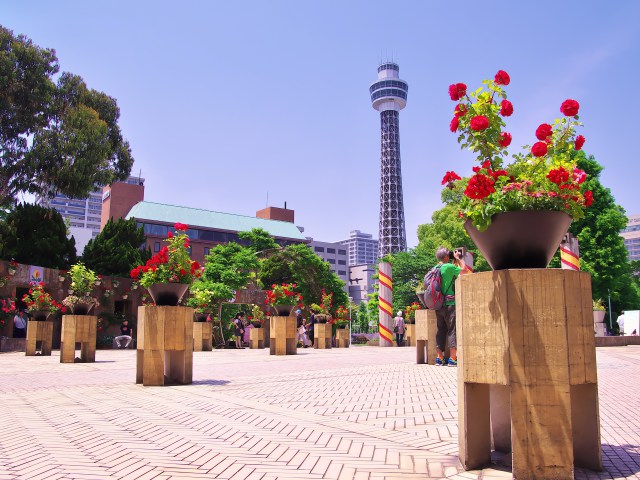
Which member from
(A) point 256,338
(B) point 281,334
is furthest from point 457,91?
(A) point 256,338

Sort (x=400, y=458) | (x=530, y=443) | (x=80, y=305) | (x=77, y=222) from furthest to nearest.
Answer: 1. (x=77, y=222)
2. (x=80, y=305)
3. (x=400, y=458)
4. (x=530, y=443)

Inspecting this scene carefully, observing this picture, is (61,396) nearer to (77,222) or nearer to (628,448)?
(628,448)

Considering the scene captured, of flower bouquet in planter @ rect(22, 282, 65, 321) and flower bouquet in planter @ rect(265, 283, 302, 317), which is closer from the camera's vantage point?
flower bouquet in planter @ rect(22, 282, 65, 321)

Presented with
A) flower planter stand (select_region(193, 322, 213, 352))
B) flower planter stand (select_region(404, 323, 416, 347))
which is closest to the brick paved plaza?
flower planter stand (select_region(193, 322, 213, 352))

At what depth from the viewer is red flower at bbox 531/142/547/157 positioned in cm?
353

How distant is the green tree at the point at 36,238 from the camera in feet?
103

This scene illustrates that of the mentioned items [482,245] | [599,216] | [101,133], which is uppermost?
[101,133]

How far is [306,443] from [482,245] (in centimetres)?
201

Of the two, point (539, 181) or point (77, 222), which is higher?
point (77, 222)

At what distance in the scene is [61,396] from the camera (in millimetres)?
6984

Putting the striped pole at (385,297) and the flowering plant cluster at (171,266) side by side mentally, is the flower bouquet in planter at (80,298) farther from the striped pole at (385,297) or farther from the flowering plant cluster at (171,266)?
the striped pole at (385,297)

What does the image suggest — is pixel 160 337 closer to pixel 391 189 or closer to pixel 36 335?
pixel 36 335

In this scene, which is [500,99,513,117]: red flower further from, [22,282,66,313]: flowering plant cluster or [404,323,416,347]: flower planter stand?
[404,323,416,347]: flower planter stand

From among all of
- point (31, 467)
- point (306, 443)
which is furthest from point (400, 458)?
point (31, 467)
